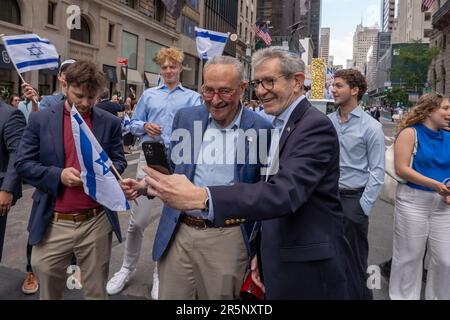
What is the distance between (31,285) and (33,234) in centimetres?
156

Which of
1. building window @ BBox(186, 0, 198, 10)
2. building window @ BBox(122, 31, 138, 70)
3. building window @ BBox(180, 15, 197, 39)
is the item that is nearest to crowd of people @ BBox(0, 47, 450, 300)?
building window @ BBox(122, 31, 138, 70)

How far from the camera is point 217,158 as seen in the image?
2736 millimetres

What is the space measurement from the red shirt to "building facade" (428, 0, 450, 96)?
6021 centimetres

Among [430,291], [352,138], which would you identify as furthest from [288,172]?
[430,291]

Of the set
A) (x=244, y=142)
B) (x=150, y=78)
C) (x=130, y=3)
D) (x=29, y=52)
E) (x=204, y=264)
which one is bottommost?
(x=204, y=264)

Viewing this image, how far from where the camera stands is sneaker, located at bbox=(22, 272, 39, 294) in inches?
166

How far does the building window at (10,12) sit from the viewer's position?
814 inches

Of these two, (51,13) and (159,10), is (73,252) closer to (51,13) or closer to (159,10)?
(51,13)

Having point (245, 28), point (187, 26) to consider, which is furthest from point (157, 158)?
point (245, 28)

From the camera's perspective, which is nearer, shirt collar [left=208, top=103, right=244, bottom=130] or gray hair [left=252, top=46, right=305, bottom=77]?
gray hair [left=252, top=46, right=305, bottom=77]

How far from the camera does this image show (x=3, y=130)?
350 cm

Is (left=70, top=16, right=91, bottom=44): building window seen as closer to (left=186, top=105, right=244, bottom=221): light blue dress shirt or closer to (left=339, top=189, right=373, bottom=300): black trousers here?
(left=339, top=189, right=373, bottom=300): black trousers

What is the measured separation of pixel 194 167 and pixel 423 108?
2.36 meters

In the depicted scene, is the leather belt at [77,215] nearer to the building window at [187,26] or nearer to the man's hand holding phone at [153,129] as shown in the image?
the man's hand holding phone at [153,129]
